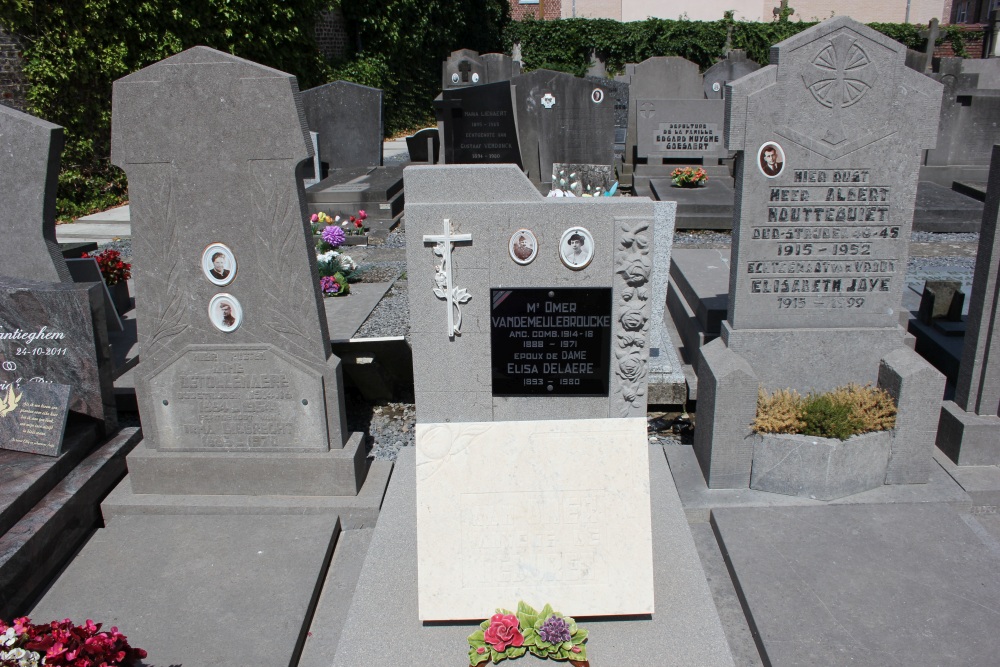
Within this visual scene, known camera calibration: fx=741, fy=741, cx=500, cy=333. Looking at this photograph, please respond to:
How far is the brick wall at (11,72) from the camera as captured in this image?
12711 mm

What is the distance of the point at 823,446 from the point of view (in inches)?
171

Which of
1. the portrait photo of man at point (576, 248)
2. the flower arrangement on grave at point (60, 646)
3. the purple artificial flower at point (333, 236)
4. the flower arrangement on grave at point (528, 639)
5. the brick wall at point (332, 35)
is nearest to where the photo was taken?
the flower arrangement on grave at point (60, 646)

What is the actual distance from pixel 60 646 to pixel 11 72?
527 inches

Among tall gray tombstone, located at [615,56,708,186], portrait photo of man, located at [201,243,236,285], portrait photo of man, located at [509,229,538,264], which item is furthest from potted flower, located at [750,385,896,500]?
tall gray tombstone, located at [615,56,708,186]

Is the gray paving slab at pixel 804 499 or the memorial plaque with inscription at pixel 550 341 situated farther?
the gray paving slab at pixel 804 499

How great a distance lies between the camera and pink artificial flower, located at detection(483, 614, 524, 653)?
312cm

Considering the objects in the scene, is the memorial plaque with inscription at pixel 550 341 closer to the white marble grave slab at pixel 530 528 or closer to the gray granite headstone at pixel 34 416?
the white marble grave slab at pixel 530 528

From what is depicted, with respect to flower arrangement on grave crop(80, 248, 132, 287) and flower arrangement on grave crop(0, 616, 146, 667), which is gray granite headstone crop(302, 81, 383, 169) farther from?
flower arrangement on grave crop(0, 616, 146, 667)

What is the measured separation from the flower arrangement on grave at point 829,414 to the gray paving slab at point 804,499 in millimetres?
391

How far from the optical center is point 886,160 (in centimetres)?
458

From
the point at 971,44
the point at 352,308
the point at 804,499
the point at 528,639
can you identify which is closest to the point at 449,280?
the point at 528,639

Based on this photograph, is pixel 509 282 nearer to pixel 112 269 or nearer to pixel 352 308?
pixel 352 308

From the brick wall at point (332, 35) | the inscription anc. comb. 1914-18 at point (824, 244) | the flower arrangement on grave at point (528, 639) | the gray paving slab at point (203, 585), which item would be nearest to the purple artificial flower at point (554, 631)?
the flower arrangement on grave at point (528, 639)

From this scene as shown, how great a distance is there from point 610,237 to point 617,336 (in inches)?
22.7
